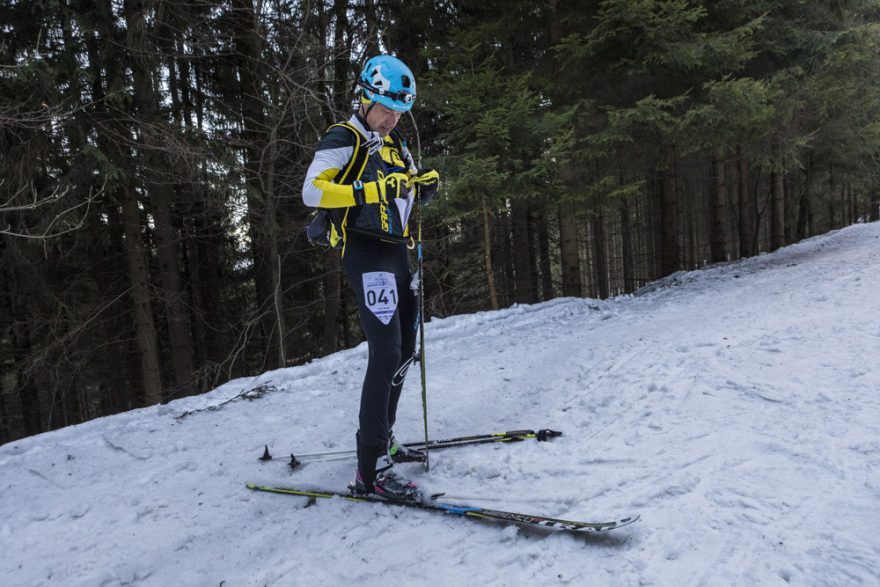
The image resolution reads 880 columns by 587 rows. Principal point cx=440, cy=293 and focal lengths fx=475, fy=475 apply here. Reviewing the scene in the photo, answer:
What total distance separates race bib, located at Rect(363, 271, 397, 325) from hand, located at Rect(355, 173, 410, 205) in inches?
16.9

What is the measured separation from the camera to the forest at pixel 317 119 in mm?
7996

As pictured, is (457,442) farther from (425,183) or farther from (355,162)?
(355,162)

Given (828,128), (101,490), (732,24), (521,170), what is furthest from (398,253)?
(828,128)

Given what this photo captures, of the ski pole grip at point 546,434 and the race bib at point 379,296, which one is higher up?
the race bib at point 379,296

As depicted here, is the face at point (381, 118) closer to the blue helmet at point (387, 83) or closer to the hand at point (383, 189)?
the blue helmet at point (387, 83)

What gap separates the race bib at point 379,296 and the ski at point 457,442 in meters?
1.03

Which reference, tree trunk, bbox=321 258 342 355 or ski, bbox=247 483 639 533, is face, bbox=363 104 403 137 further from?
tree trunk, bbox=321 258 342 355

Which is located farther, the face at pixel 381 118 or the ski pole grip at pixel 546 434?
the ski pole grip at pixel 546 434

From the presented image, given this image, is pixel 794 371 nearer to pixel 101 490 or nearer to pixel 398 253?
pixel 398 253

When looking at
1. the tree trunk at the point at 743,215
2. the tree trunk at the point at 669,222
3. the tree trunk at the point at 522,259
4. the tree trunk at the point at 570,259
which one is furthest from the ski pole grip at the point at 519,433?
the tree trunk at the point at 743,215

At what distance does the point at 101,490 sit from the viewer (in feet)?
10.2

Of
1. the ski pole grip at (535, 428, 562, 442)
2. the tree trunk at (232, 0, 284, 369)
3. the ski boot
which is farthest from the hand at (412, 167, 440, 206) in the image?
the tree trunk at (232, 0, 284, 369)

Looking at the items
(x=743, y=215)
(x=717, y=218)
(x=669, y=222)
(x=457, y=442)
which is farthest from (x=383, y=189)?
(x=743, y=215)

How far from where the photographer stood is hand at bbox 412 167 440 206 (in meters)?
2.92
